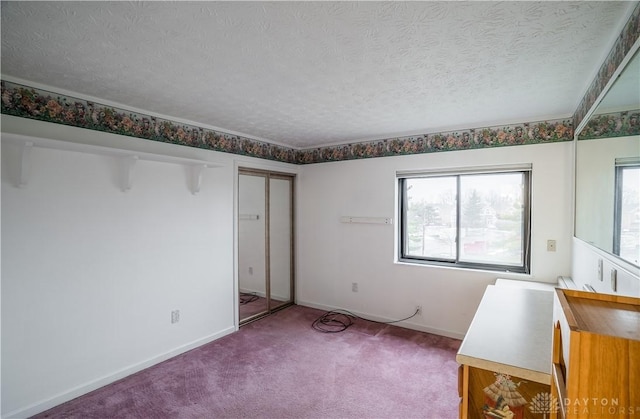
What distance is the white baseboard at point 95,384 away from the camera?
2.12 m

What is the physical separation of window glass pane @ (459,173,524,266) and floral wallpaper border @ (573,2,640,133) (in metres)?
1.05

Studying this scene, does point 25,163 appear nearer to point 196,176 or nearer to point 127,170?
point 127,170

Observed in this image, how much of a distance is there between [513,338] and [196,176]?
2.90m

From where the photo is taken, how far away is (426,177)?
3.71 m

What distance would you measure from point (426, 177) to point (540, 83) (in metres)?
1.66

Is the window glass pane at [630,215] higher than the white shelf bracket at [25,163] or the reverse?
the reverse

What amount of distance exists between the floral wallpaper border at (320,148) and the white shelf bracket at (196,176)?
10.4 inches

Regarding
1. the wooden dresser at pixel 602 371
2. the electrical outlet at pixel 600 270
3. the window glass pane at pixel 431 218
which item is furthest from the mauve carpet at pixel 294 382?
the wooden dresser at pixel 602 371

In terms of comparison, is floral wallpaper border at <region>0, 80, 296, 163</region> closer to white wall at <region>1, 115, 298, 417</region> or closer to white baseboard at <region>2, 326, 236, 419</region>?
white wall at <region>1, 115, 298, 417</region>

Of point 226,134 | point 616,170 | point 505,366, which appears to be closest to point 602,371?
point 505,366

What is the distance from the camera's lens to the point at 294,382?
257 centimetres

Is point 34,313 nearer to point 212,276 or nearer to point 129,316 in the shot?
point 129,316

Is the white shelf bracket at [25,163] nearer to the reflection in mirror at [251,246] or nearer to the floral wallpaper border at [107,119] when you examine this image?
the floral wallpaper border at [107,119]

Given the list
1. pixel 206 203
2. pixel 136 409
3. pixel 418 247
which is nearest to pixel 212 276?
pixel 206 203
